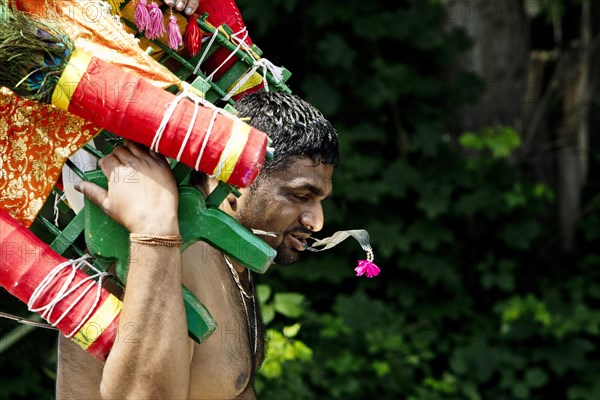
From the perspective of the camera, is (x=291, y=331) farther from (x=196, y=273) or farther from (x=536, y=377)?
(x=536, y=377)

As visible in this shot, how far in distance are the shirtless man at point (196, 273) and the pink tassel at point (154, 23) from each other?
33cm

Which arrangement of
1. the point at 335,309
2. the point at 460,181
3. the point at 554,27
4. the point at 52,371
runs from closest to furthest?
the point at 52,371
the point at 335,309
the point at 460,181
the point at 554,27

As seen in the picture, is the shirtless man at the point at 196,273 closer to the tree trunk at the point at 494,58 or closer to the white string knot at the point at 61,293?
the white string knot at the point at 61,293

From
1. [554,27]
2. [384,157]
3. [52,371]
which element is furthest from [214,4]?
[554,27]

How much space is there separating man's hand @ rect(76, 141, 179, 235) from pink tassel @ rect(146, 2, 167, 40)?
345 millimetres

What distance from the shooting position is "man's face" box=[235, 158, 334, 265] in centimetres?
228

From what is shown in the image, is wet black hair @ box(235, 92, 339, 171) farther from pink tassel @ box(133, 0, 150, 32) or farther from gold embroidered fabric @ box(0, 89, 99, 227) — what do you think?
gold embroidered fabric @ box(0, 89, 99, 227)

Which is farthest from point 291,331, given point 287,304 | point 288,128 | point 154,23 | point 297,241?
point 154,23

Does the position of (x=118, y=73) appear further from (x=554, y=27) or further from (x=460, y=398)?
(x=554, y=27)

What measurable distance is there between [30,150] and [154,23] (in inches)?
15.5

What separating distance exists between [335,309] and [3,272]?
3510 millimetres

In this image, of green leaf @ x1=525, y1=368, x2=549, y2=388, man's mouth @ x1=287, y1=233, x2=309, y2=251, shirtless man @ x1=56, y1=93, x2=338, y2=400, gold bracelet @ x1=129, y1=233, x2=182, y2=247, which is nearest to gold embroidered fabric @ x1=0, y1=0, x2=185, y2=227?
shirtless man @ x1=56, y1=93, x2=338, y2=400

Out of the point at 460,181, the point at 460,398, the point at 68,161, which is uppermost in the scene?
the point at 68,161

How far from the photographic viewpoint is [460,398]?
5.27m
